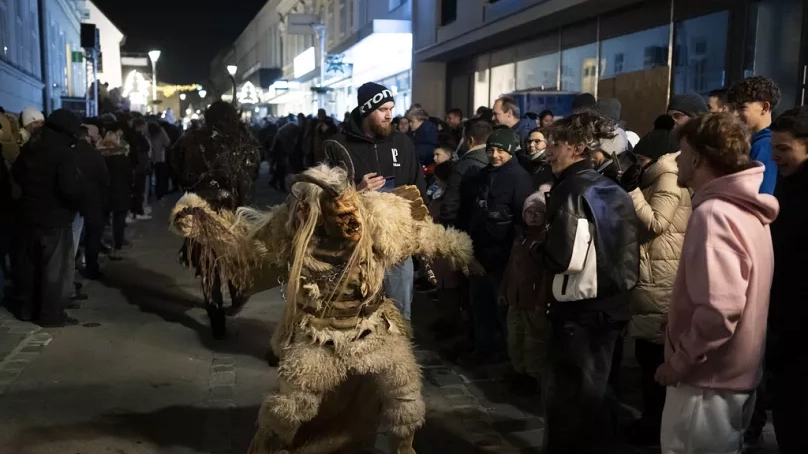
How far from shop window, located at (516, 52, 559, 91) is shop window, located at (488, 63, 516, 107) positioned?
278mm

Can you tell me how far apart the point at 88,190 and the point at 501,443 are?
189 inches

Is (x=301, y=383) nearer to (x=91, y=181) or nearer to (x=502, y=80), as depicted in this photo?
(x=91, y=181)

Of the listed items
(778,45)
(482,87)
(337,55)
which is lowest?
(778,45)

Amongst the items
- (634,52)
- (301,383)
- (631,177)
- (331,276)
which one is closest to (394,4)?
(634,52)

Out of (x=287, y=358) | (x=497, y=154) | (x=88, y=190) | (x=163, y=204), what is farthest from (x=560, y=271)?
(x=163, y=204)

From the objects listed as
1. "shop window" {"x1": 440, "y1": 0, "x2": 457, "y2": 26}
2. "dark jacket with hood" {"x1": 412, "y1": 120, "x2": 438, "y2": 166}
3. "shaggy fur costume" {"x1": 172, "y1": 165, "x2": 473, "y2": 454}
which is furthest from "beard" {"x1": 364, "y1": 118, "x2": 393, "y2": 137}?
"shop window" {"x1": 440, "y1": 0, "x2": 457, "y2": 26}

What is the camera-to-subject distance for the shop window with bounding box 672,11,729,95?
9016mm

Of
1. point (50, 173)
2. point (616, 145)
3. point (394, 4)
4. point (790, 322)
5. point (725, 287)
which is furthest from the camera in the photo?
point (394, 4)

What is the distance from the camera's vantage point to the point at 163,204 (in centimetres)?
1766

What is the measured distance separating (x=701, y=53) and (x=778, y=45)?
131 cm

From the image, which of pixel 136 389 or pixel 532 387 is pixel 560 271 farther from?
pixel 136 389

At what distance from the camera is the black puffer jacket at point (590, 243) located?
3592 millimetres

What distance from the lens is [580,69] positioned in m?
12.7

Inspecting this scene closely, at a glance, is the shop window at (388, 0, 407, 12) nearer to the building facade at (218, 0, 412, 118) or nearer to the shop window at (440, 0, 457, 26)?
the building facade at (218, 0, 412, 118)
